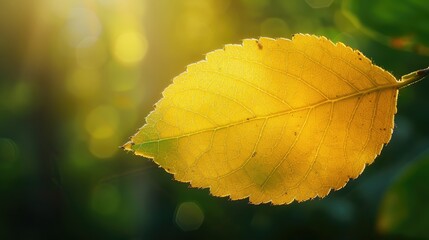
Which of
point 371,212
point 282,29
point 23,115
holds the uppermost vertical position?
point 282,29

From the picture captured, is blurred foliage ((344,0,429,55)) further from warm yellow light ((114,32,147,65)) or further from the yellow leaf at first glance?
warm yellow light ((114,32,147,65))

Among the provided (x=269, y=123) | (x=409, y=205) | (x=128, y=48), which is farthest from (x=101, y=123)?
(x=269, y=123)

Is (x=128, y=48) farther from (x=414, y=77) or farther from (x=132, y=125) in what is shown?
(x=414, y=77)

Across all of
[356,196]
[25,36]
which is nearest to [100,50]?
[25,36]

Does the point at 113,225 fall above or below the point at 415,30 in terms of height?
above

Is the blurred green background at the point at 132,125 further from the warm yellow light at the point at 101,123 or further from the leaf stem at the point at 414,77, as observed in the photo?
the leaf stem at the point at 414,77

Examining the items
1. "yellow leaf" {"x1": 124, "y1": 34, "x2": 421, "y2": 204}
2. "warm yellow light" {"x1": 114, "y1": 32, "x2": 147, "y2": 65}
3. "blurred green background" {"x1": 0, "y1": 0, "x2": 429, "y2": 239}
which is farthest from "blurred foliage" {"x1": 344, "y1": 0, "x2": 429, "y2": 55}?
"warm yellow light" {"x1": 114, "y1": 32, "x2": 147, "y2": 65}

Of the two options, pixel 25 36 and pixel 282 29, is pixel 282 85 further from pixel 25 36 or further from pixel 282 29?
pixel 25 36
